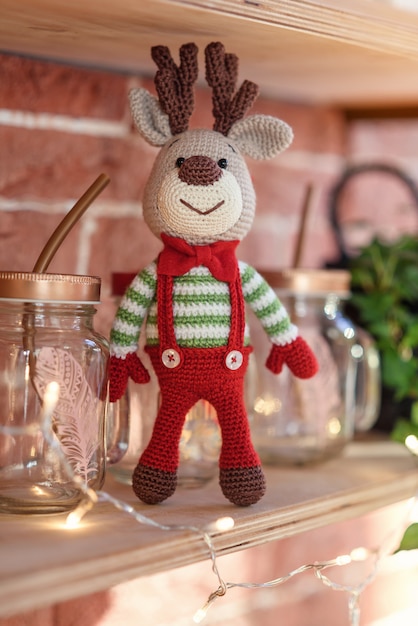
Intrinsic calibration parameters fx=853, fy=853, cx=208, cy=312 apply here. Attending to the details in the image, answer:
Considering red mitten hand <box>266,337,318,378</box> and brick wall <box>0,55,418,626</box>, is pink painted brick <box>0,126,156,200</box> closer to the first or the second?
brick wall <box>0,55,418,626</box>

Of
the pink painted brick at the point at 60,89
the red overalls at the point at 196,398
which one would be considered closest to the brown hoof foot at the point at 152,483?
the red overalls at the point at 196,398

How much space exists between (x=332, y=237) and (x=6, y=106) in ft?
1.44

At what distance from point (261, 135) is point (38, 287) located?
0.57 feet

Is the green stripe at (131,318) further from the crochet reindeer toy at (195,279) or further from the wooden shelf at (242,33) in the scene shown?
the wooden shelf at (242,33)

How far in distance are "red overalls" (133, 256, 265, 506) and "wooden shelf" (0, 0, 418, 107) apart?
0.16 meters

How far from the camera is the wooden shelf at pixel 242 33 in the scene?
49cm

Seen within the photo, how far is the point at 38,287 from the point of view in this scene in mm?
482

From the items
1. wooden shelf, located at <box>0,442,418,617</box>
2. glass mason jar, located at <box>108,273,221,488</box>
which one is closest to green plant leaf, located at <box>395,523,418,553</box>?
wooden shelf, located at <box>0,442,418,617</box>

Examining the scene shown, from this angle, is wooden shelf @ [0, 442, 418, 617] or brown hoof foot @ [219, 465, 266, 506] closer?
wooden shelf @ [0, 442, 418, 617]

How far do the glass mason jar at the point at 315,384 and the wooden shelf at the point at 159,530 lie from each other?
3 cm

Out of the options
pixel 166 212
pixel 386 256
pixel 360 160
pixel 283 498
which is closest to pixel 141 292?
pixel 166 212

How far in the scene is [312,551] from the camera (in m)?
0.88

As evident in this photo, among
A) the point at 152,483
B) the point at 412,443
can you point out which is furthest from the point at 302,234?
the point at 152,483

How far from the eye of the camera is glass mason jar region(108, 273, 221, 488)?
604mm
